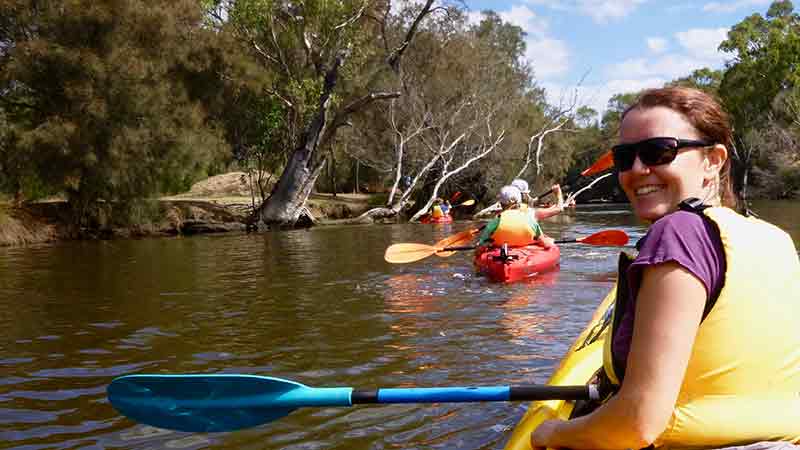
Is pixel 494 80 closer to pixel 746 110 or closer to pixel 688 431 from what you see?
pixel 746 110

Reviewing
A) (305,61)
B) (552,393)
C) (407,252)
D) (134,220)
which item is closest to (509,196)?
(407,252)

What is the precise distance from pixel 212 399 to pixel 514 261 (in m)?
6.16

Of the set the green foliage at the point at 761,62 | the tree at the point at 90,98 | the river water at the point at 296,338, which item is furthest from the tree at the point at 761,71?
the river water at the point at 296,338

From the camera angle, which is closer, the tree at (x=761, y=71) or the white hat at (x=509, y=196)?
the white hat at (x=509, y=196)

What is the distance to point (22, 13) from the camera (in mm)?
19547

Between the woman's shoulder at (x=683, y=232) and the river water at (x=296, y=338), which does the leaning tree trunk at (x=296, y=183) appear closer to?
the river water at (x=296, y=338)

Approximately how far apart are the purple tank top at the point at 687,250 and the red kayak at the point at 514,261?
6.82 m

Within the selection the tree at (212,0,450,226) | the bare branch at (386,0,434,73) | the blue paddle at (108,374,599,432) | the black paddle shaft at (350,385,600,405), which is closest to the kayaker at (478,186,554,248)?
the blue paddle at (108,374,599,432)

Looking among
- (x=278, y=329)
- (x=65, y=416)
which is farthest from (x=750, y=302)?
(x=278, y=329)

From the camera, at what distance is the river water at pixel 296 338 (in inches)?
146

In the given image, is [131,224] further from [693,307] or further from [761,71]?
[761,71]

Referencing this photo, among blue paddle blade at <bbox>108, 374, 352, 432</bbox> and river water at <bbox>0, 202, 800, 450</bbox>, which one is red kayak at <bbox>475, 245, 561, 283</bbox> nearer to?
river water at <bbox>0, 202, 800, 450</bbox>

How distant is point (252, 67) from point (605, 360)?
22.6m

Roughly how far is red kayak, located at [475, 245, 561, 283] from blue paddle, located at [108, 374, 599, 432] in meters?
5.93
